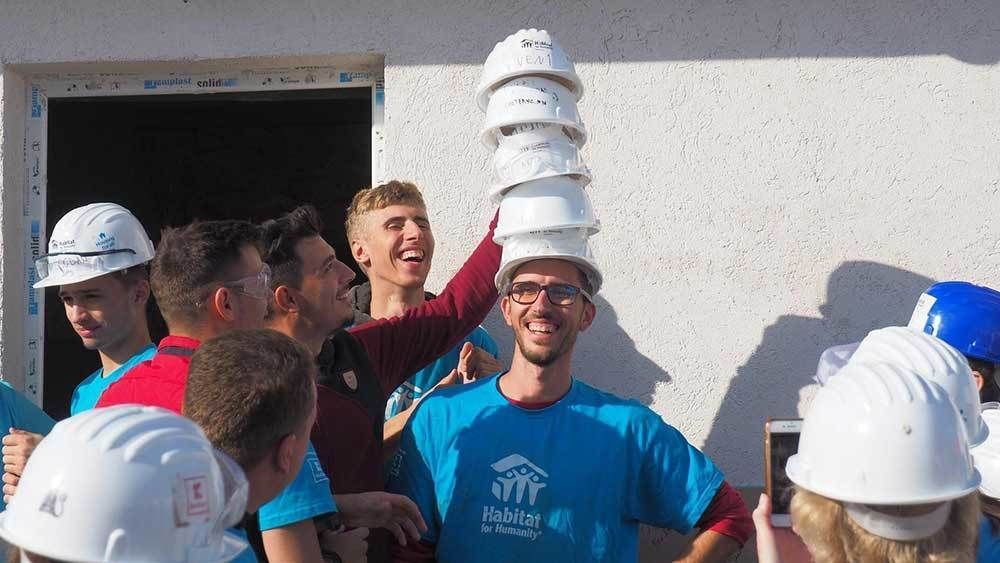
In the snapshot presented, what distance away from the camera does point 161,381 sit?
8.38 feet

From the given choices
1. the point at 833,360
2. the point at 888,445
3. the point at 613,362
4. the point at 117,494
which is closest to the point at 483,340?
the point at 613,362

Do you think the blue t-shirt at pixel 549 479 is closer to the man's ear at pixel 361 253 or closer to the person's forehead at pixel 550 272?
the person's forehead at pixel 550 272

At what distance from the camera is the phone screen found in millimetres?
2346

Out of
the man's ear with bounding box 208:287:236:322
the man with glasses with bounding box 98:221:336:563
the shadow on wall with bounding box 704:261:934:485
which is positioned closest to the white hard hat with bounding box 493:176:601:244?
the man with glasses with bounding box 98:221:336:563

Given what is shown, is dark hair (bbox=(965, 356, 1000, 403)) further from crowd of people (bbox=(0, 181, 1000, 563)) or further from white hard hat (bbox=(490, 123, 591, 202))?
white hard hat (bbox=(490, 123, 591, 202))

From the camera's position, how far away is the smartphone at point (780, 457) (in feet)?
7.73

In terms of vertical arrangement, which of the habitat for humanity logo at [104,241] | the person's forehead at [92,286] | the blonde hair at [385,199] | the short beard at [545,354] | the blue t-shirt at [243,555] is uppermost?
the blonde hair at [385,199]

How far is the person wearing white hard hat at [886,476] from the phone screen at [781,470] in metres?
0.38

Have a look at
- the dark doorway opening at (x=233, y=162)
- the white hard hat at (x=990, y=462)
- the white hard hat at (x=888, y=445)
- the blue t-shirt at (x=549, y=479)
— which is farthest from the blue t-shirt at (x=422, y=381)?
the dark doorway opening at (x=233, y=162)

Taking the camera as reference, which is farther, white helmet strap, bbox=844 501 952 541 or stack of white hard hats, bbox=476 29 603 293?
stack of white hard hats, bbox=476 29 603 293

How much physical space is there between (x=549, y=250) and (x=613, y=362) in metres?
1.01

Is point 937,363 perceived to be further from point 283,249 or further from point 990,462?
point 283,249

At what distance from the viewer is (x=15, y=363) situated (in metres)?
4.31

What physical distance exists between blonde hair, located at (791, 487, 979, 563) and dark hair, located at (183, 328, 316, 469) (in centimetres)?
99
